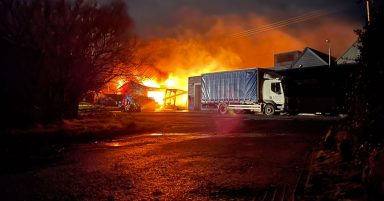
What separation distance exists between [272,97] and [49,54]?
54.9 feet

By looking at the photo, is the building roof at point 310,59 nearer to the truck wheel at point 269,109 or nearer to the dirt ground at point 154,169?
the truck wheel at point 269,109

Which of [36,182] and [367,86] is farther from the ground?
[367,86]

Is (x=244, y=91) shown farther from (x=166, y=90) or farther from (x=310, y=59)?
(x=166, y=90)

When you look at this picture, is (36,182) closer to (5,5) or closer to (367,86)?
(367,86)

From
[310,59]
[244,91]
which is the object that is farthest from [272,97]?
[310,59]

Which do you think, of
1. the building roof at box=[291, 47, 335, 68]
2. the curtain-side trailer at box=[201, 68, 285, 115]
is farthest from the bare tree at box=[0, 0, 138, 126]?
the building roof at box=[291, 47, 335, 68]

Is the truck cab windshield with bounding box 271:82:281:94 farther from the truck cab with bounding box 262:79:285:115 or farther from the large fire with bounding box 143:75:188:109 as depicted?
the large fire with bounding box 143:75:188:109

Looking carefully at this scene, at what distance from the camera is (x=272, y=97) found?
83.6 feet

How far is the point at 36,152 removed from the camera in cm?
843

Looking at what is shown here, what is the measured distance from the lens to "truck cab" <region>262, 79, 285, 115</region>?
24891 mm

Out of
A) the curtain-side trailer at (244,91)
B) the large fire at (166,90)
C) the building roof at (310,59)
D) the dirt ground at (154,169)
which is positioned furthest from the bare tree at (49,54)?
the building roof at (310,59)

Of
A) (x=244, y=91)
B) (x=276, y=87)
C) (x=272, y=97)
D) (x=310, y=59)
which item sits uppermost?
(x=310, y=59)

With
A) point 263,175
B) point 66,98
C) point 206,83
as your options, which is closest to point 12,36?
point 66,98

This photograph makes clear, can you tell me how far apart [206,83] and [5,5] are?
19839mm
